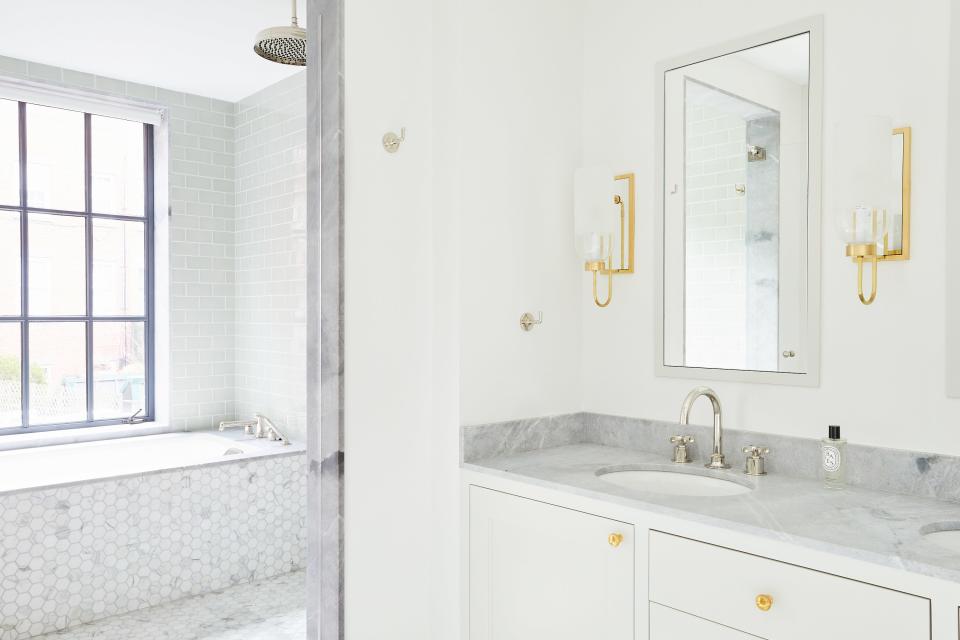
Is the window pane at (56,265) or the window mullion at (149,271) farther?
the window mullion at (149,271)

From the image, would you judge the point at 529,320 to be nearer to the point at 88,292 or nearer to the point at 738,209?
the point at 738,209

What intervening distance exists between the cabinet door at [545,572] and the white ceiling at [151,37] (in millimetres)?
2531

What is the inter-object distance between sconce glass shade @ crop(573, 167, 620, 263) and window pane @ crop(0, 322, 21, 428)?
315cm

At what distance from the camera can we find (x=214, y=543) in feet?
10.5

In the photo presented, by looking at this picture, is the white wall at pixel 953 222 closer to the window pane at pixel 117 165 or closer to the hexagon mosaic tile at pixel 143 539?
the hexagon mosaic tile at pixel 143 539

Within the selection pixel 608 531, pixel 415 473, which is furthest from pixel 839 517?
pixel 415 473

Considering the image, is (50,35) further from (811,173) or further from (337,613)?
(811,173)

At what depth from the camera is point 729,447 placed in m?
2.00

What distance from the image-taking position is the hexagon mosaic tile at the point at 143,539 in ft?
8.91

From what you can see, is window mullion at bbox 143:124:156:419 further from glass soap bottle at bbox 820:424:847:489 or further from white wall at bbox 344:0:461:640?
glass soap bottle at bbox 820:424:847:489

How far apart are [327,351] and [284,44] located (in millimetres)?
1533

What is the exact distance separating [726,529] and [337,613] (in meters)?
1.11

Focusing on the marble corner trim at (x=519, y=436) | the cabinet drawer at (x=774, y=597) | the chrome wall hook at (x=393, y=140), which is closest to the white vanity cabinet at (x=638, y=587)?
the cabinet drawer at (x=774, y=597)

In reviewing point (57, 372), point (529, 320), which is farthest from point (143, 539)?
point (529, 320)
